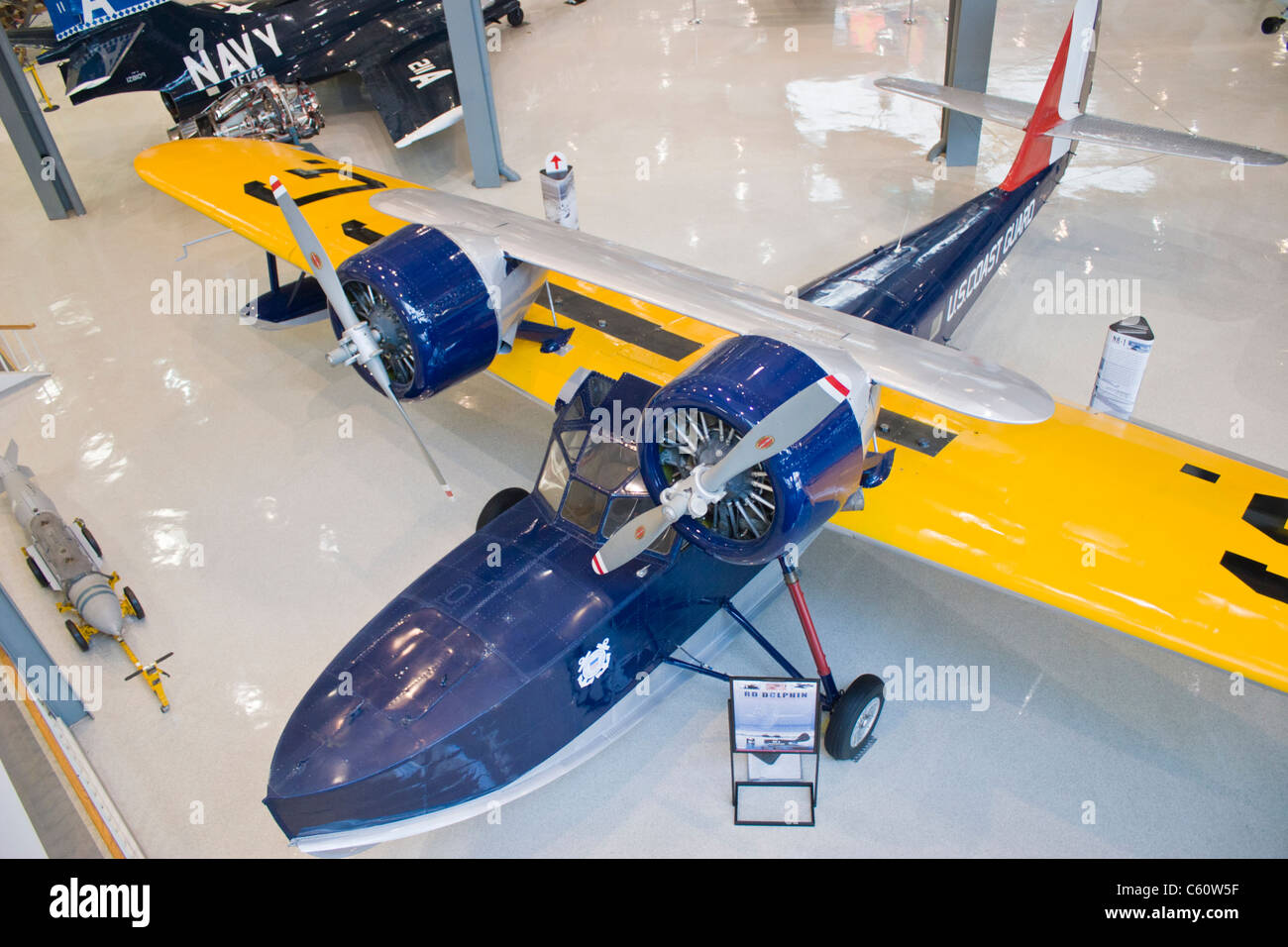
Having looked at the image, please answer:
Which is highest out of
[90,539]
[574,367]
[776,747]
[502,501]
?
[574,367]

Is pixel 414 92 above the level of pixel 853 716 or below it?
above

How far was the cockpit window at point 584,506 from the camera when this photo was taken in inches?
210

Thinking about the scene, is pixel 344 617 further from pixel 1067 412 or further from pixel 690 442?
pixel 1067 412

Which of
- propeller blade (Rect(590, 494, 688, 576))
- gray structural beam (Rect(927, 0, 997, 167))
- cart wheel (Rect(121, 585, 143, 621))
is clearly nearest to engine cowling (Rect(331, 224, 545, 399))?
cart wheel (Rect(121, 585, 143, 621))

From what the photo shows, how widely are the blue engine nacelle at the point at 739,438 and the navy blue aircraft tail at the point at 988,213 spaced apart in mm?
2623

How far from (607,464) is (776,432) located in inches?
→ 57.2

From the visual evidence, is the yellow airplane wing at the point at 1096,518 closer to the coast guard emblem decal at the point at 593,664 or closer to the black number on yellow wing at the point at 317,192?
the coast guard emblem decal at the point at 593,664

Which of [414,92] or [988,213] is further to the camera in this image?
[414,92]

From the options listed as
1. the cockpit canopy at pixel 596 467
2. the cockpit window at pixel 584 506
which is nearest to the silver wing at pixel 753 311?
the cockpit canopy at pixel 596 467

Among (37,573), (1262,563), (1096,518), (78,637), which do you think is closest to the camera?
(1262,563)

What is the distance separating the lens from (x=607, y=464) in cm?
545

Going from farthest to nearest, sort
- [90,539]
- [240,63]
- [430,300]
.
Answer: [240,63]
[90,539]
[430,300]

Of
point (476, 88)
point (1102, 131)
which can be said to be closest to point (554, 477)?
point (1102, 131)

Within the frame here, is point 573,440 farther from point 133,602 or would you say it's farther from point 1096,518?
point 133,602
